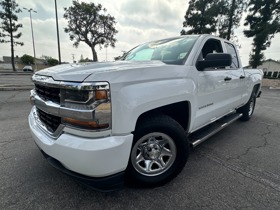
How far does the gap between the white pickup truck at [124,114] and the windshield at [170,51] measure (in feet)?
0.07

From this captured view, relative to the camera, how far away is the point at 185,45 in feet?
9.34

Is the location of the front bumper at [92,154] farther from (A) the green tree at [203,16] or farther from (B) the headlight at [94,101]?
(A) the green tree at [203,16]

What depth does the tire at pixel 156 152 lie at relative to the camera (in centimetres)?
206

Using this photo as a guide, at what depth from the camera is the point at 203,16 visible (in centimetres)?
2427

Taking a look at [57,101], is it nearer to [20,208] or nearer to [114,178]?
[114,178]

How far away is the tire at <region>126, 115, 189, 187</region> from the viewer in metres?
2.06

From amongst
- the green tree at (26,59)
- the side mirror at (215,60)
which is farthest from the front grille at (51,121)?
the green tree at (26,59)

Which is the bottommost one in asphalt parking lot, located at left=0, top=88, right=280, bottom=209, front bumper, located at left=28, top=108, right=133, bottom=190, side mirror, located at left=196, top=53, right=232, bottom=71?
asphalt parking lot, located at left=0, top=88, right=280, bottom=209

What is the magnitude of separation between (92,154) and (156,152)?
0.92 metres

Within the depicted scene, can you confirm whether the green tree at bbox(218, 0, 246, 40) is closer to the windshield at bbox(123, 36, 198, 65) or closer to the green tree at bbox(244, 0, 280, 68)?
the green tree at bbox(244, 0, 280, 68)

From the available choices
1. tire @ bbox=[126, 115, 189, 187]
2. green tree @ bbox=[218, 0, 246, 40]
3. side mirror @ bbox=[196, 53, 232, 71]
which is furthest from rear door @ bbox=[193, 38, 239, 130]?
green tree @ bbox=[218, 0, 246, 40]

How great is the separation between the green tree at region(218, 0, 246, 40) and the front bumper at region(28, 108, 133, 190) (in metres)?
25.2

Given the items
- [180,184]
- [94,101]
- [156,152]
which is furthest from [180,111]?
[94,101]

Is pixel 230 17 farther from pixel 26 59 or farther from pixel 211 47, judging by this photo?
pixel 26 59
